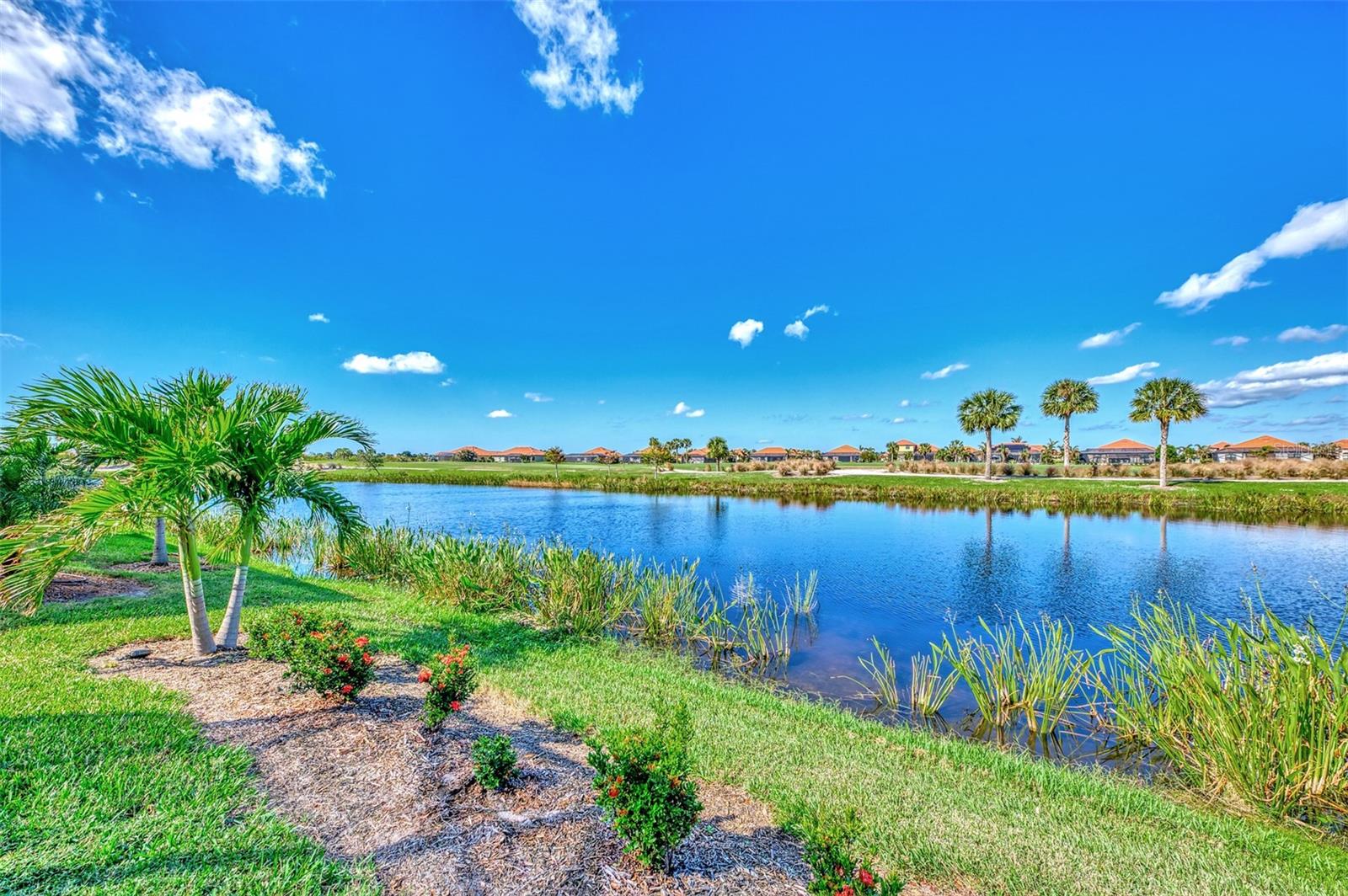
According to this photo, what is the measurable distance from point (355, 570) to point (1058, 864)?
16457 mm

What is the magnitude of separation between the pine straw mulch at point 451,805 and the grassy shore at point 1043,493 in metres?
26.6

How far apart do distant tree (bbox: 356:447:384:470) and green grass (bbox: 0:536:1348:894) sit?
2.98m

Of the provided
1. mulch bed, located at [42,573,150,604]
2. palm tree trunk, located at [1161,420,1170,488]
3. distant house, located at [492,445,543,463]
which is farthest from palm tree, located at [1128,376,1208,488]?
distant house, located at [492,445,543,463]

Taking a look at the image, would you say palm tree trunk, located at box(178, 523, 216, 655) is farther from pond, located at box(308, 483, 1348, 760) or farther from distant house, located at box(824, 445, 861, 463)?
distant house, located at box(824, 445, 861, 463)

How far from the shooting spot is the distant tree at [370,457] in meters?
7.60

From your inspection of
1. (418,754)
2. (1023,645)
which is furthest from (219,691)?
(1023,645)

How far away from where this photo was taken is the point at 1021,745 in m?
6.80

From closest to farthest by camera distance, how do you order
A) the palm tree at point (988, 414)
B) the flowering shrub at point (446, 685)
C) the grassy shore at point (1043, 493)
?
1. the flowering shrub at point (446, 685)
2. the grassy shore at point (1043, 493)
3. the palm tree at point (988, 414)

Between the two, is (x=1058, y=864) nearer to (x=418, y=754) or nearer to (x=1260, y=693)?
(x=1260, y=693)

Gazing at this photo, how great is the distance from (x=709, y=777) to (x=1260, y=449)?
424 feet

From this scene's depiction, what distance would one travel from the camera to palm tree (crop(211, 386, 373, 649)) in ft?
20.0

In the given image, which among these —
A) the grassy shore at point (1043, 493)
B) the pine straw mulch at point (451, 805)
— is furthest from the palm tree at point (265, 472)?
the grassy shore at point (1043, 493)

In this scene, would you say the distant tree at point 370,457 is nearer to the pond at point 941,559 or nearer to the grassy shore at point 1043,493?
the pond at point 941,559

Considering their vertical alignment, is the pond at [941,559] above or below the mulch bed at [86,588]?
below
